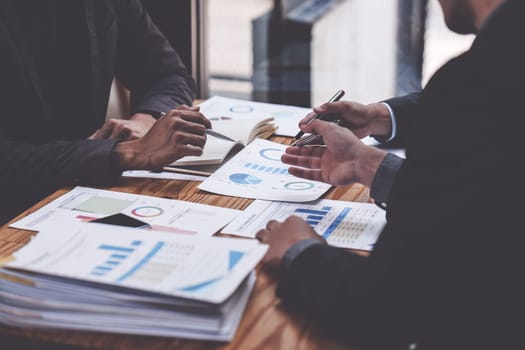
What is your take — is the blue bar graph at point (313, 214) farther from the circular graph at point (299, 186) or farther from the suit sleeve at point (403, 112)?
the suit sleeve at point (403, 112)

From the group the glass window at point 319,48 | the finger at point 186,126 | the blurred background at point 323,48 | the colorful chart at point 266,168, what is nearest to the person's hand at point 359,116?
the colorful chart at point 266,168

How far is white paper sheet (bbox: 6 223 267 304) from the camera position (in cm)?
87

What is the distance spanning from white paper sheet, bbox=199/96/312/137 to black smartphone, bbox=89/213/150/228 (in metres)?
0.67

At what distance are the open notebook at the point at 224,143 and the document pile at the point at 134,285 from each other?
549mm

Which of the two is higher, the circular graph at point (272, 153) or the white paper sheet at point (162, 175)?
the circular graph at point (272, 153)

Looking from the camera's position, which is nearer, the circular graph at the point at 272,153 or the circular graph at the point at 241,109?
the circular graph at the point at 272,153

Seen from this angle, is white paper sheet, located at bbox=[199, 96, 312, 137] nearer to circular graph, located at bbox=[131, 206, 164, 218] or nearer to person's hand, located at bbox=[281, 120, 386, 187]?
person's hand, located at bbox=[281, 120, 386, 187]

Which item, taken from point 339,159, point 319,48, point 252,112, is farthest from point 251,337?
point 319,48

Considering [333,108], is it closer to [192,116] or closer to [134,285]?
[192,116]

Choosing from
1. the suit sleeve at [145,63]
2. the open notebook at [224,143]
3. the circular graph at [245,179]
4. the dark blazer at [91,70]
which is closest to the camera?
the circular graph at [245,179]

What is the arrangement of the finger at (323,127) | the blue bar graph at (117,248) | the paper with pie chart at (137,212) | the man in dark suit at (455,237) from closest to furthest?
the man in dark suit at (455,237)
the blue bar graph at (117,248)
the paper with pie chart at (137,212)
the finger at (323,127)

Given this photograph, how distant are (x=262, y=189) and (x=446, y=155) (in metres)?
0.58

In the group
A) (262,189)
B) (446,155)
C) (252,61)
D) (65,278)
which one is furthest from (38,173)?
Result: (252,61)

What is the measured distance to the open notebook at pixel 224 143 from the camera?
60.4 inches
